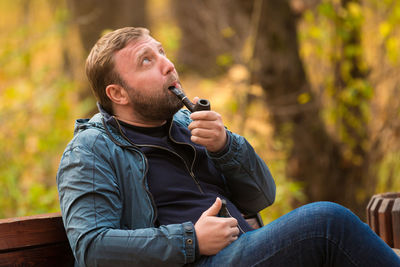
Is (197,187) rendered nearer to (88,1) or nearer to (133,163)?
(133,163)

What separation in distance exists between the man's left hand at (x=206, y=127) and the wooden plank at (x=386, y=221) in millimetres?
1036

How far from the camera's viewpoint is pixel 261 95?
5.84 metres

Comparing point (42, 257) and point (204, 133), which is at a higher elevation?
point (204, 133)

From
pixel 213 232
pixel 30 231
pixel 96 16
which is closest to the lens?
pixel 213 232

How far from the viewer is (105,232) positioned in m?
1.96

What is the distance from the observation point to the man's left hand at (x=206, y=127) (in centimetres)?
220

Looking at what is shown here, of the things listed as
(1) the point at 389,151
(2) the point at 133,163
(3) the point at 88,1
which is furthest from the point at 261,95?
(2) the point at 133,163

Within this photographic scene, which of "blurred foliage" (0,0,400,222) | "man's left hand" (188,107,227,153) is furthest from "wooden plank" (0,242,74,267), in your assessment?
"blurred foliage" (0,0,400,222)

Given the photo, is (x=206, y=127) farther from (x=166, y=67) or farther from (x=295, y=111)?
(x=295, y=111)

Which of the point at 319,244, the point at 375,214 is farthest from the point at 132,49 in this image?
the point at 375,214

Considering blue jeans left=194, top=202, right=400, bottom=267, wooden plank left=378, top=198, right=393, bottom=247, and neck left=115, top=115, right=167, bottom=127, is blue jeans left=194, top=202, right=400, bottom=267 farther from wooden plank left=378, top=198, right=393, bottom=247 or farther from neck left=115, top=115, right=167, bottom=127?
wooden plank left=378, top=198, right=393, bottom=247

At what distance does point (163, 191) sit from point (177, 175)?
4.4 inches

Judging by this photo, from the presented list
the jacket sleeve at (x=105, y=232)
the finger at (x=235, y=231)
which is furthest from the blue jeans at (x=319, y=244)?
the jacket sleeve at (x=105, y=232)

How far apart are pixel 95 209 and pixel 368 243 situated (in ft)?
3.15
